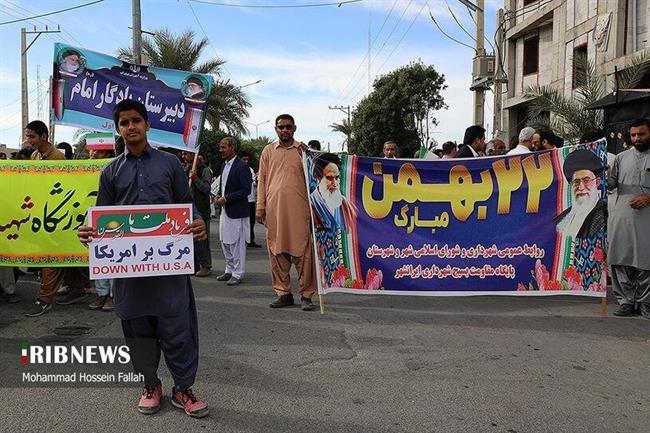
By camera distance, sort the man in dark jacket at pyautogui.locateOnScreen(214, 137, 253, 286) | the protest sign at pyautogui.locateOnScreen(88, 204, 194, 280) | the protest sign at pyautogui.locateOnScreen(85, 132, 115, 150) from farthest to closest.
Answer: the protest sign at pyautogui.locateOnScreen(85, 132, 115, 150), the man in dark jacket at pyautogui.locateOnScreen(214, 137, 253, 286), the protest sign at pyautogui.locateOnScreen(88, 204, 194, 280)

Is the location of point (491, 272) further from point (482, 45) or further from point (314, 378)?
point (482, 45)

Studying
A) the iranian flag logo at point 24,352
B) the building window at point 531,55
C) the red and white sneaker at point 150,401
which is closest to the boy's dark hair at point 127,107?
the red and white sneaker at point 150,401

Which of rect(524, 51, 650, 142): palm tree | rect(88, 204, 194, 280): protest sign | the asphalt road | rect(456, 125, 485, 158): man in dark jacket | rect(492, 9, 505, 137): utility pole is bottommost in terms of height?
the asphalt road

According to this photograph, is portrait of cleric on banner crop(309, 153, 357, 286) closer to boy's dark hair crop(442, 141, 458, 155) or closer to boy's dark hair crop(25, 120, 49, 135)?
boy's dark hair crop(25, 120, 49, 135)

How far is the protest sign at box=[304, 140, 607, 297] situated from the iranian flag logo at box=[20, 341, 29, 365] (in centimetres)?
255

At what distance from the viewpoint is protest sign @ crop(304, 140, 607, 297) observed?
555cm

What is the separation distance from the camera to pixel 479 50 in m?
16.4

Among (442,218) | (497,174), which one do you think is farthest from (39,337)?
(497,174)

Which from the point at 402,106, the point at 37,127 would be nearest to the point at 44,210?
the point at 37,127

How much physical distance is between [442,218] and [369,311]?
1171 millimetres

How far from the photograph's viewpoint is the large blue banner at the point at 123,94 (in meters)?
6.21

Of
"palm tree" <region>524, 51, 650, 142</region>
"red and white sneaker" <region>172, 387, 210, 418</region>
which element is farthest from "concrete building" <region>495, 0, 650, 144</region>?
"red and white sneaker" <region>172, 387, 210, 418</region>

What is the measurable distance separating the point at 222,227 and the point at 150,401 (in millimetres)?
4246

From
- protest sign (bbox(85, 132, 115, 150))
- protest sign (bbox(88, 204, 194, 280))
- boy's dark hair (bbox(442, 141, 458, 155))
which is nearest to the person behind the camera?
protest sign (bbox(88, 204, 194, 280))
